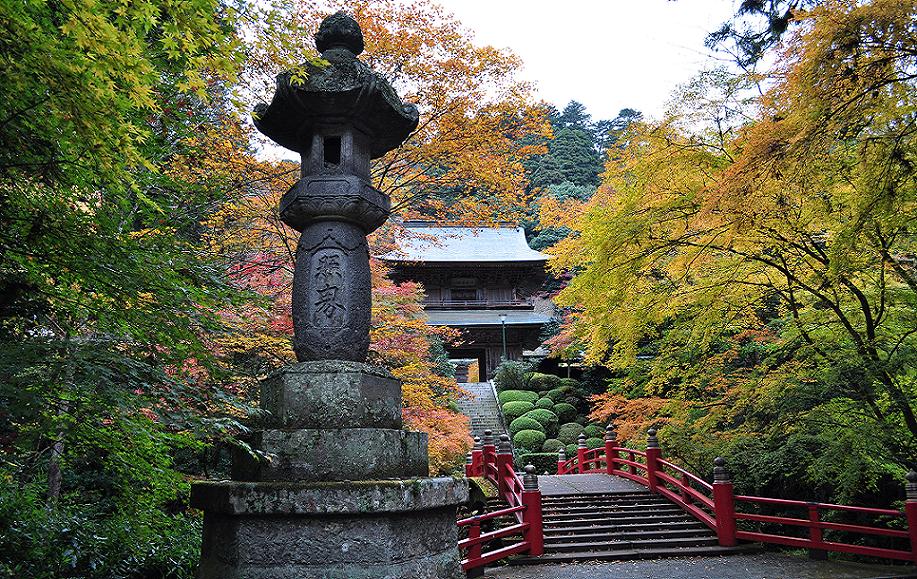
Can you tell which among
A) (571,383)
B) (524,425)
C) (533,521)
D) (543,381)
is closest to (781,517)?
(533,521)

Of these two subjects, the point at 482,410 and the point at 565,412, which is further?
the point at 482,410

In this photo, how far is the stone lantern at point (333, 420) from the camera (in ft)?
9.38

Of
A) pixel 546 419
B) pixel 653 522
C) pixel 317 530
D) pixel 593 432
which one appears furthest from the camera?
pixel 546 419

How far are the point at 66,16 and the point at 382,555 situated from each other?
317 centimetres

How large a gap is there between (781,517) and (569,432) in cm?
1221

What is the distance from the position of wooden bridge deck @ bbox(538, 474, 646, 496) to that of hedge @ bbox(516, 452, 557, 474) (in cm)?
498

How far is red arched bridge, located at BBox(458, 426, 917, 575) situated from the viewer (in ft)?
24.6

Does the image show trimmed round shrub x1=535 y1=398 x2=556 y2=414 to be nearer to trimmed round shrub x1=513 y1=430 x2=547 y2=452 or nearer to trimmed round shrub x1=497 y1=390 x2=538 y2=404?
trimmed round shrub x1=497 y1=390 x2=538 y2=404

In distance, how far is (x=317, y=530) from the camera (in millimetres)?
2867

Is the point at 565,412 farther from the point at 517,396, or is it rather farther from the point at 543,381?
the point at 543,381

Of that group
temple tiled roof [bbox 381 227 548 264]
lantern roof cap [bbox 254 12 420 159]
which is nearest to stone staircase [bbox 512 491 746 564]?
lantern roof cap [bbox 254 12 420 159]

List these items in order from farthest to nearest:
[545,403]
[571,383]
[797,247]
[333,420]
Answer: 1. [571,383]
2. [545,403]
3. [797,247]
4. [333,420]

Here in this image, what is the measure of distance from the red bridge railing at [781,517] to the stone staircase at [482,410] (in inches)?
382

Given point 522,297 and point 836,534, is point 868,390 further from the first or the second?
point 522,297
